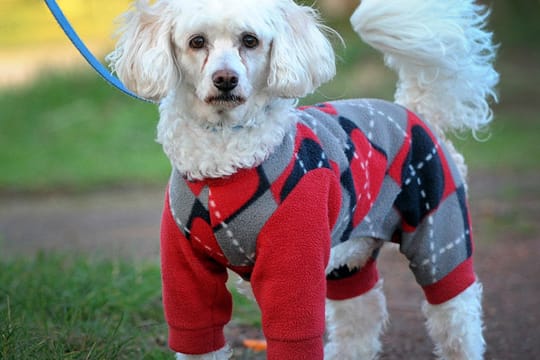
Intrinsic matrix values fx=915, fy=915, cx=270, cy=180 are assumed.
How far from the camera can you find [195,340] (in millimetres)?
3381

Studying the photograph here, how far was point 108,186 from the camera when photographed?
9422 mm

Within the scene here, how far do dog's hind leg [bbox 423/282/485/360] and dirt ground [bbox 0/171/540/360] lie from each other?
0.54 meters

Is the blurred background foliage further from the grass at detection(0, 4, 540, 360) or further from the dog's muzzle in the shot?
the dog's muzzle

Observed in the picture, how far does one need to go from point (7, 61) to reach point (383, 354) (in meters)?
11.9

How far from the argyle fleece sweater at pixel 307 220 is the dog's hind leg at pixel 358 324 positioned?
44cm

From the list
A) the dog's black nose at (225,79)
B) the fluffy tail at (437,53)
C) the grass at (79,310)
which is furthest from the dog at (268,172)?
the grass at (79,310)

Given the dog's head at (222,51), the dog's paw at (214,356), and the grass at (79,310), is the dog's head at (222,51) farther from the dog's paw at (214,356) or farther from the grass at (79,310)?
the grass at (79,310)

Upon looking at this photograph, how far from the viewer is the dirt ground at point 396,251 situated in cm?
482

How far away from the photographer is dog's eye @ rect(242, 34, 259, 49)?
3.19 metres

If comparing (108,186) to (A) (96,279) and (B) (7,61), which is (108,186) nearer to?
(A) (96,279)

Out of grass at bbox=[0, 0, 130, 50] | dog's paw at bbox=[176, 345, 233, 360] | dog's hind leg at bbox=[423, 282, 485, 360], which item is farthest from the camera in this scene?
grass at bbox=[0, 0, 130, 50]

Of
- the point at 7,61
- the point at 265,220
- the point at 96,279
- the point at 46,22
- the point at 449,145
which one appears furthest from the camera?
the point at 46,22

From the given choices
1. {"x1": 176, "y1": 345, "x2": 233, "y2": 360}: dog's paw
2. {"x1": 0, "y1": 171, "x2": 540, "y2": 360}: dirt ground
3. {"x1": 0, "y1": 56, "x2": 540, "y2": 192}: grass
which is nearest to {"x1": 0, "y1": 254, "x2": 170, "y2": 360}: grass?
{"x1": 176, "y1": 345, "x2": 233, "y2": 360}: dog's paw

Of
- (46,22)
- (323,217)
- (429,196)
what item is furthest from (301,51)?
(46,22)
